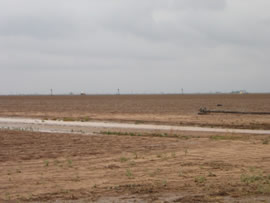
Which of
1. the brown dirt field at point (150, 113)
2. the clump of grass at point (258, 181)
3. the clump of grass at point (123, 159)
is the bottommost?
the clump of grass at point (258, 181)

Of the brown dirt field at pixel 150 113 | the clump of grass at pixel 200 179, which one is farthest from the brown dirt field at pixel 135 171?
the brown dirt field at pixel 150 113

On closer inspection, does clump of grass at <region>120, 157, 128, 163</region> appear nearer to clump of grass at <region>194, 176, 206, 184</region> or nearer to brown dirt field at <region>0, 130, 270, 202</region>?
brown dirt field at <region>0, 130, 270, 202</region>

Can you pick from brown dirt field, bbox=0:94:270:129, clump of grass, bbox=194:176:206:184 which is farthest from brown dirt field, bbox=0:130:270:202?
brown dirt field, bbox=0:94:270:129

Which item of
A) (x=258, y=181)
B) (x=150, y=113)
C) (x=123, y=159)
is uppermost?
(x=150, y=113)

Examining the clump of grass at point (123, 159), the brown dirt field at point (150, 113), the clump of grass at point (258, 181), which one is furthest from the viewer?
the brown dirt field at point (150, 113)

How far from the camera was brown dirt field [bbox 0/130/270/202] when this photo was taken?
8.61 meters

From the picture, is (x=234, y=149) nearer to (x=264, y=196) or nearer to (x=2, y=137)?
(x=264, y=196)

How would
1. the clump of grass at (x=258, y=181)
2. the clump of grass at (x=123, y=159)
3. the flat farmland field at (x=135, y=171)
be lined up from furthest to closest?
1. the clump of grass at (x=123, y=159)
2. the clump of grass at (x=258, y=181)
3. the flat farmland field at (x=135, y=171)

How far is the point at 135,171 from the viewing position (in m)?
10.9

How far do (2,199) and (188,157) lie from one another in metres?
6.55

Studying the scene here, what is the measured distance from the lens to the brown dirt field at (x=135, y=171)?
8.61 meters

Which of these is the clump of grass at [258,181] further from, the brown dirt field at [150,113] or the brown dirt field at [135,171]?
the brown dirt field at [150,113]

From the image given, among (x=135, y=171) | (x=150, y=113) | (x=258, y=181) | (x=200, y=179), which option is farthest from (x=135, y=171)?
(x=150, y=113)

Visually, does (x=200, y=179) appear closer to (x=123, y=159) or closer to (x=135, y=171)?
(x=135, y=171)
